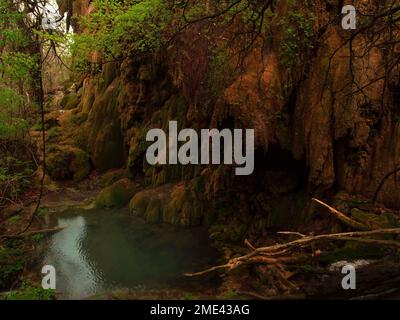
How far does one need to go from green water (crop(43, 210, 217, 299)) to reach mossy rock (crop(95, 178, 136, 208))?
4.34 ft

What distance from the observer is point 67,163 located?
62.4 ft

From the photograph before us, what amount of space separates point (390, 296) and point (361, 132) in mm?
5667

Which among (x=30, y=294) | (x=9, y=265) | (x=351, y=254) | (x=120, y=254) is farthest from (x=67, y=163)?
(x=351, y=254)

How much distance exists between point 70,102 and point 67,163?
6275mm

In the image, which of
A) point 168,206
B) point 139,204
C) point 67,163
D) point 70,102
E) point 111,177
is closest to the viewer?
point 168,206

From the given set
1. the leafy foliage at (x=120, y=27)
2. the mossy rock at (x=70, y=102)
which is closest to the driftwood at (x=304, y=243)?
the leafy foliage at (x=120, y=27)

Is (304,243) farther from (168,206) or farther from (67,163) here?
(67,163)

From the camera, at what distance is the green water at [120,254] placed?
9.52 meters

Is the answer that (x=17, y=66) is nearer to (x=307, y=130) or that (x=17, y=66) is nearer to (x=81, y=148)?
(x=307, y=130)

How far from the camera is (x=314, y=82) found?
34.3 feet

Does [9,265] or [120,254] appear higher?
[9,265]

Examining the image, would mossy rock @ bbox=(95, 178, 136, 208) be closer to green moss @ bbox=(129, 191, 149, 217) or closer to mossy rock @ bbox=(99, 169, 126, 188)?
green moss @ bbox=(129, 191, 149, 217)

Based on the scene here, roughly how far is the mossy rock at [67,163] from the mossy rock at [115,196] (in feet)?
10.7

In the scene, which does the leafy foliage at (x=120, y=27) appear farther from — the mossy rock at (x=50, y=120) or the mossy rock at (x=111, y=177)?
the mossy rock at (x=50, y=120)
